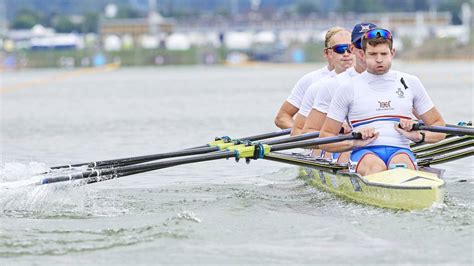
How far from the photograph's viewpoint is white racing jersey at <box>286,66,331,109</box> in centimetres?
1498

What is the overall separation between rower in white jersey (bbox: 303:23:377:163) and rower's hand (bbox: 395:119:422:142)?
598 millimetres

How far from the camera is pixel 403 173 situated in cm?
1163

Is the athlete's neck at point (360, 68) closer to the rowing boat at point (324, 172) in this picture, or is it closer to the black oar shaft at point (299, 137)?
the rowing boat at point (324, 172)

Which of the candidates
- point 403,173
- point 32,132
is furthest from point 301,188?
point 32,132

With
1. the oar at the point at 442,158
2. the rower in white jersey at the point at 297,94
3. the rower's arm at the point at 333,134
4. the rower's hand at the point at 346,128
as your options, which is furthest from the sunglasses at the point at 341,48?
the rower's arm at the point at 333,134

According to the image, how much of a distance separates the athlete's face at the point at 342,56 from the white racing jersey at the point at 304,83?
598 mm

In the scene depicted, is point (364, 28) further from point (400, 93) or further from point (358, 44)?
point (400, 93)

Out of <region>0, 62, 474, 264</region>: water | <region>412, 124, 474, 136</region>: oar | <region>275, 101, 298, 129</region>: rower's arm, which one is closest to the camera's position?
<region>0, 62, 474, 264</region>: water

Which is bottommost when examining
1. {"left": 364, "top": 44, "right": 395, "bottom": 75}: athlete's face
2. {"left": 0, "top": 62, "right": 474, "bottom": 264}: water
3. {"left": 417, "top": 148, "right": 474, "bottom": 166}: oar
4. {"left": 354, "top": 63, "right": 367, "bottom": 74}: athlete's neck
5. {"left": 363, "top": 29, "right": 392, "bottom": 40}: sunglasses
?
{"left": 0, "top": 62, "right": 474, "bottom": 264}: water

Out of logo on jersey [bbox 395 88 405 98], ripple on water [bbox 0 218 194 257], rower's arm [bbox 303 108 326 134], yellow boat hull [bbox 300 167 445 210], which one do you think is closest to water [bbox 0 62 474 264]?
ripple on water [bbox 0 218 194 257]

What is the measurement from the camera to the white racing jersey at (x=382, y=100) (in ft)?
40.0

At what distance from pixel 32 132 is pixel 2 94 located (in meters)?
21.8

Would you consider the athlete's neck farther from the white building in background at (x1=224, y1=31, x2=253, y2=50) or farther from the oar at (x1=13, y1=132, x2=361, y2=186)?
the white building in background at (x1=224, y1=31, x2=253, y2=50)

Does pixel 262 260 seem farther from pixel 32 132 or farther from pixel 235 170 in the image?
pixel 32 132
